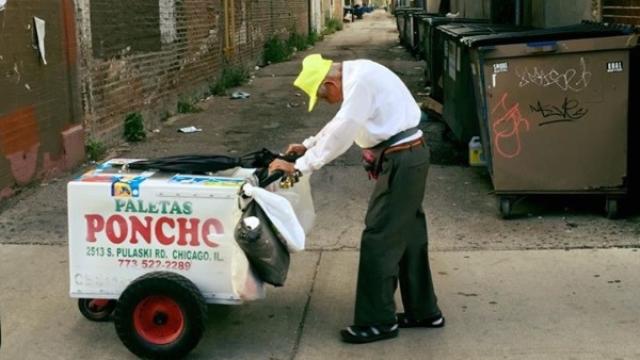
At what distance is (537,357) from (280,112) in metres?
Result: 8.68

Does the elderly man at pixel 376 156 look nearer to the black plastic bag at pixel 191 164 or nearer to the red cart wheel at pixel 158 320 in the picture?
the black plastic bag at pixel 191 164

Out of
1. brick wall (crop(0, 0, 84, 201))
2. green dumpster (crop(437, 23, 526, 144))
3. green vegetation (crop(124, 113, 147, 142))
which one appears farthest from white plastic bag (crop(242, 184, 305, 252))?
green vegetation (crop(124, 113, 147, 142))

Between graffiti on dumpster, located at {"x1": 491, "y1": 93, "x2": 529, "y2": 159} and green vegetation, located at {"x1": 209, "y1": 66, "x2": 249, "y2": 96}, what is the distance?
28.6ft

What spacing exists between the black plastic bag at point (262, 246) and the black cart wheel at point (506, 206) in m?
2.88

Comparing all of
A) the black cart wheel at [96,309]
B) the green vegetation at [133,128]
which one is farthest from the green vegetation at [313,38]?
the black cart wheel at [96,309]

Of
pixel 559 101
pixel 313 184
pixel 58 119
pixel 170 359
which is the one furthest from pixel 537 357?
pixel 58 119

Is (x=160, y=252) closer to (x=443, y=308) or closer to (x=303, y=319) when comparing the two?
(x=303, y=319)

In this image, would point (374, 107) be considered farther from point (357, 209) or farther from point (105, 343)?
point (357, 209)

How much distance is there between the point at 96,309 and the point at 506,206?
342 centimetres

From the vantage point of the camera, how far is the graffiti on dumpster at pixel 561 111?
6664 mm

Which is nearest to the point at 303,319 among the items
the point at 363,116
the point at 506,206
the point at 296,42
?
the point at 363,116

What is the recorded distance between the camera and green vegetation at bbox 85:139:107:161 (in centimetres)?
926

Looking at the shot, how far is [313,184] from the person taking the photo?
8297 mm

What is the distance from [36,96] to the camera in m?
8.06
